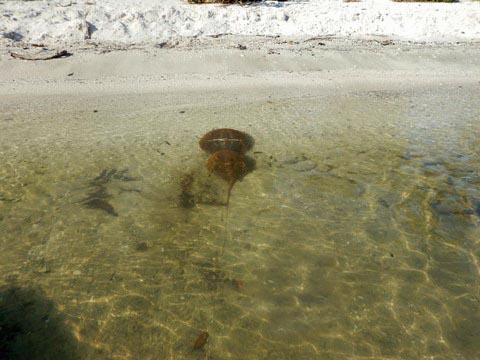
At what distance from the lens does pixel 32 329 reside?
2756 millimetres

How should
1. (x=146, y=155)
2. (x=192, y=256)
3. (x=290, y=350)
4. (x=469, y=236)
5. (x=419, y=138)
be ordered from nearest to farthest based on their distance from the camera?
(x=290, y=350) < (x=192, y=256) < (x=469, y=236) < (x=146, y=155) < (x=419, y=138)

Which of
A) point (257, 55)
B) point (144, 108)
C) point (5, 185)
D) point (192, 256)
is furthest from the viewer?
point (257, 55)

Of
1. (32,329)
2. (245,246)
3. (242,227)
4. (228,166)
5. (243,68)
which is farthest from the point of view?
(243,68)

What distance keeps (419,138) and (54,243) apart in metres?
6.02

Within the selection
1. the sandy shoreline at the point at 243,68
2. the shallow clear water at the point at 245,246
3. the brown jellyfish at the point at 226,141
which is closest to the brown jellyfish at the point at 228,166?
the shallow clear water at the point at 245,246

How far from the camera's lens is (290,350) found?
2641mm

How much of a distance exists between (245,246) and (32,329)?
2043 millimetres

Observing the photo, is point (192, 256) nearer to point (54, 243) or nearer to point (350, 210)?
point (54, 243)

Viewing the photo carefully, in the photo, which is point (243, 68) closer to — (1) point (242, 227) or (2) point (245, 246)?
(1) point (242, 227)

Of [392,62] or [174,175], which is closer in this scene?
[174,175]

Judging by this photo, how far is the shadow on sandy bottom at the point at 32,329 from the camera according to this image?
2.59 m

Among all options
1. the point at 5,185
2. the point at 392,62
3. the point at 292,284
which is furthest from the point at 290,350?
the point at 392,62

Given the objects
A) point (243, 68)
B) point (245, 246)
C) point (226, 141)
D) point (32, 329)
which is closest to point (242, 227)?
point (245, 246)

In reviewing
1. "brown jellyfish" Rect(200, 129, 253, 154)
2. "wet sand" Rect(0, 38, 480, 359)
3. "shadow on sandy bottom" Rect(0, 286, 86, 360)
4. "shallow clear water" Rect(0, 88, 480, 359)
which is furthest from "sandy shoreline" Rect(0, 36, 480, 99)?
"shadow on sandy bottom" Rect(0, 286, 86, 360)
